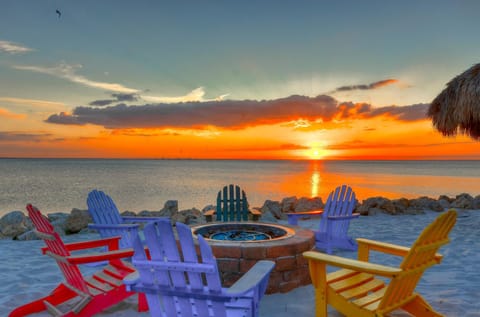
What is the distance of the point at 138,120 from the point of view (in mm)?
37719

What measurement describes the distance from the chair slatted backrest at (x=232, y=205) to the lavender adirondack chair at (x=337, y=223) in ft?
4.79

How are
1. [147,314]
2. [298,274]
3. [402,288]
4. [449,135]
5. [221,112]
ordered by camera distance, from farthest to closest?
[221,112]
[449,135]
[298,274]
[147,314]
[402,288]

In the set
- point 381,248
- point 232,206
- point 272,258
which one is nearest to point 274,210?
point 232,206

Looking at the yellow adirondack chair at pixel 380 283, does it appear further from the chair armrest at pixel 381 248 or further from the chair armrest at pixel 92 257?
the chair armrest at pixel 92 257

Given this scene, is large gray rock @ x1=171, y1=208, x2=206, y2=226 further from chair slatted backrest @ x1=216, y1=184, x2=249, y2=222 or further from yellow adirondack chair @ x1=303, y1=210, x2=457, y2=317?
yellow adirondack chair @ x1=303, y1=210, x2=457, y2=317

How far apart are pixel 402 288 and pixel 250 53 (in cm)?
894

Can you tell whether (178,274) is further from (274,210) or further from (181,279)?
(274,210)

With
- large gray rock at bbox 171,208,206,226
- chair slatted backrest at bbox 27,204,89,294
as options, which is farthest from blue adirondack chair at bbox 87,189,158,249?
large gray rock at bbox 171,208,206,226

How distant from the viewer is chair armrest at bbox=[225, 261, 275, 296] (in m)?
1.92

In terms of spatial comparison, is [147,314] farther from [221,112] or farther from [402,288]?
[221,112]

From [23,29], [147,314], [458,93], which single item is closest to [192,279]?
[147,314]

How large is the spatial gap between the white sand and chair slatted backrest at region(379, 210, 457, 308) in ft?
2.34

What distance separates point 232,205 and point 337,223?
1867mm

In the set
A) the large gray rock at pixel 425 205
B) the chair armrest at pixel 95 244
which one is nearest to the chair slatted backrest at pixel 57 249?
the chair armrest at pixel 95 244
